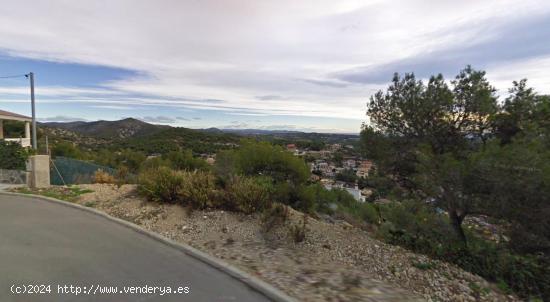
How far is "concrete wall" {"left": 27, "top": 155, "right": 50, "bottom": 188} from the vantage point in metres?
10.7

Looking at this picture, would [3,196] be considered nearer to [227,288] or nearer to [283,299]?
[227,288]

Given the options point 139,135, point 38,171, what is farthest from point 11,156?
point 139,135

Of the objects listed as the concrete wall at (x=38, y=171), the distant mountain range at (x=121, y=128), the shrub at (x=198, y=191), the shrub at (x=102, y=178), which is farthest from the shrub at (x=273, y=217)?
the distant mountain range at (x=121, y=128)

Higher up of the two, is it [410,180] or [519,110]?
[519,110]

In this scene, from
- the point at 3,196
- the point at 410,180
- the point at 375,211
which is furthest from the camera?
the point at 375,211

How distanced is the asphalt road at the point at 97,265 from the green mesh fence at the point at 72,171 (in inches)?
247

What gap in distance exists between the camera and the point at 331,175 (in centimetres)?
2583

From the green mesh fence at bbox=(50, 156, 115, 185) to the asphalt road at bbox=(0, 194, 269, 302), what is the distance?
6.27 m

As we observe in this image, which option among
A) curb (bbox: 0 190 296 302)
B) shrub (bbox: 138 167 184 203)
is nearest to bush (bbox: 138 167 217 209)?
shrub (bbox: 138 167 184 203)

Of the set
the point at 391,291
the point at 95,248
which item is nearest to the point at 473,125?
the point at 391,291

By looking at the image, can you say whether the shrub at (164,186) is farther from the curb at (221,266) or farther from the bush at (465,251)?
the bush at (465,251)

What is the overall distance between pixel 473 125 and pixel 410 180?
187cm

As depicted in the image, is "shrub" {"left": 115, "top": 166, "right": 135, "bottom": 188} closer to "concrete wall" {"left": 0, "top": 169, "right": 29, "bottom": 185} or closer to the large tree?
"concrete wall" {"left": 0, "top": 169, "right": 29, "bottom": 185}

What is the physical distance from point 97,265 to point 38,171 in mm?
8613
